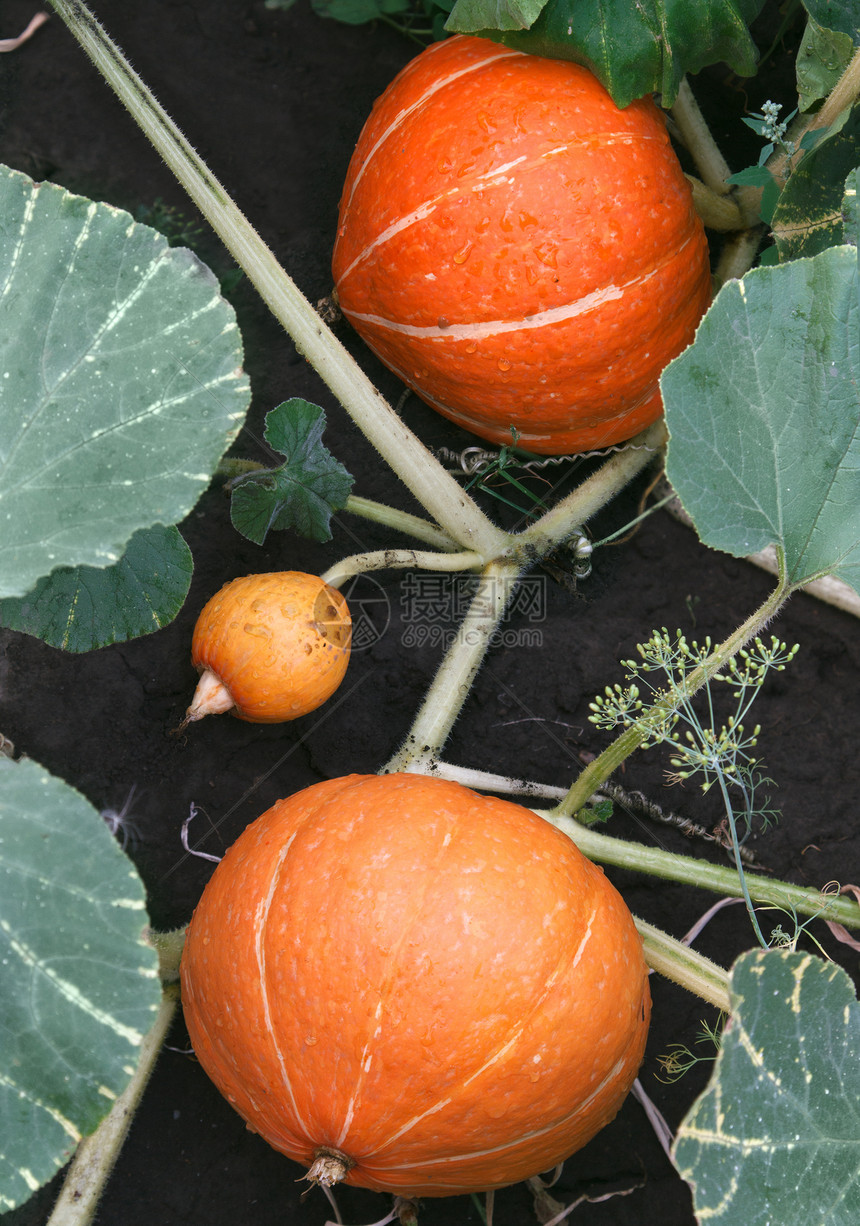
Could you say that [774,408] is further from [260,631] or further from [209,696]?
[209,696]

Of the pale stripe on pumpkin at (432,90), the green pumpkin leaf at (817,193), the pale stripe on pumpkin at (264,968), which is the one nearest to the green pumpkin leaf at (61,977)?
the pale stripe on pumpkin at (264,968)

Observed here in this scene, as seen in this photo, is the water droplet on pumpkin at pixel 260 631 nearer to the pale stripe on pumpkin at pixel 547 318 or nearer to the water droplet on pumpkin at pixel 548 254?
the pale stripe on pumpkin at pixel 547 318

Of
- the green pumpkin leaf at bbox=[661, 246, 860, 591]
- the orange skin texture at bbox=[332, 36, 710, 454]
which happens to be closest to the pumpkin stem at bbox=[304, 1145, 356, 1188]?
the green pumpkin leaf at bbox=[661, 246, 860, 591]

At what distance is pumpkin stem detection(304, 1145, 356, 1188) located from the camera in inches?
47.5

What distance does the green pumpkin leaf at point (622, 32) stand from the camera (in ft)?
4.52

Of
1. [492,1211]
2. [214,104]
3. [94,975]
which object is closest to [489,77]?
[214,104]

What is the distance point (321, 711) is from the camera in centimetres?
181

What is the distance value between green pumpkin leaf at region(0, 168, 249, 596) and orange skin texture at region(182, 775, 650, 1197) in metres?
0.53

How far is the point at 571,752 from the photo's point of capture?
6.02 feet

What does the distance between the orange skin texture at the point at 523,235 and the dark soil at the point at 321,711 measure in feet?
1.14

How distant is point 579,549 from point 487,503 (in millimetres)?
237

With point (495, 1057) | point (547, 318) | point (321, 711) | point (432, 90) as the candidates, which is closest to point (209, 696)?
point (321, 711)

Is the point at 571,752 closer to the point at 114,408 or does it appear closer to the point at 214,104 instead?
the point at 114,408

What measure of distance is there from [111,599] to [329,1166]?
0.90 m
